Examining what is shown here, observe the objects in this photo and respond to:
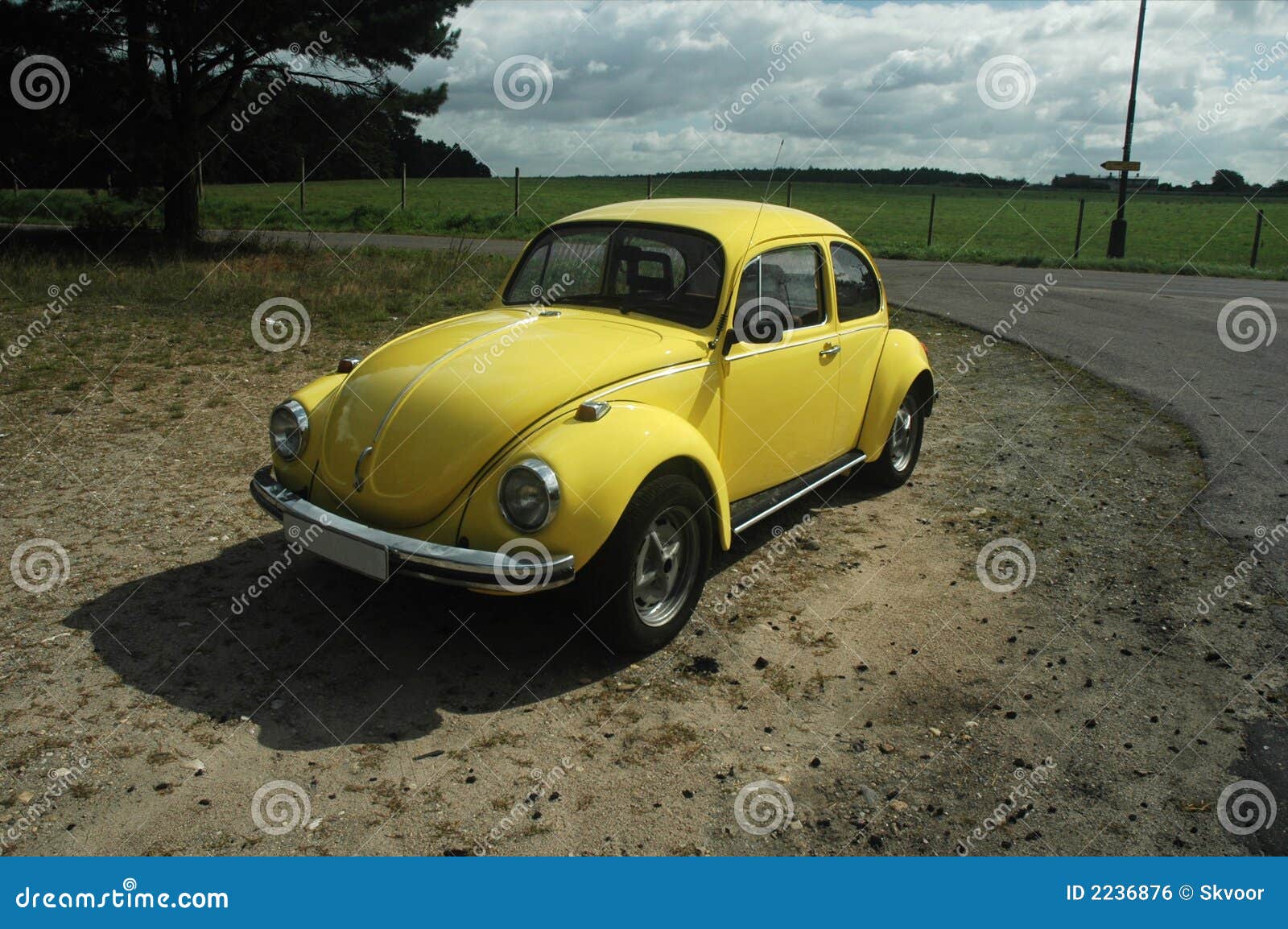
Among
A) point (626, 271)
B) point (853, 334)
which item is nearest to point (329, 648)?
point (626, 271)

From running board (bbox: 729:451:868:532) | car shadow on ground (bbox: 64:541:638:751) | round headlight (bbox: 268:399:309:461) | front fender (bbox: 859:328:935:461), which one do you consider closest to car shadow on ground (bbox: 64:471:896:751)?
car shadow on ground (bbox: 64:541:638:751)

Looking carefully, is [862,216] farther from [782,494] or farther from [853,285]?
[782,494]

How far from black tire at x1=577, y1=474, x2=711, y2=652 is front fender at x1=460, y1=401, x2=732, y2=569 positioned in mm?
90

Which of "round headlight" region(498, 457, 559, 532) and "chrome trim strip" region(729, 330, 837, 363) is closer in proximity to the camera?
"round headlight" region(498, 457, 559, 532)

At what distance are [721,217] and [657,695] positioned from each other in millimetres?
2556

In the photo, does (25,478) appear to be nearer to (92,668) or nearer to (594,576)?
(92,668)

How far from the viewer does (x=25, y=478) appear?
6141 millimetres

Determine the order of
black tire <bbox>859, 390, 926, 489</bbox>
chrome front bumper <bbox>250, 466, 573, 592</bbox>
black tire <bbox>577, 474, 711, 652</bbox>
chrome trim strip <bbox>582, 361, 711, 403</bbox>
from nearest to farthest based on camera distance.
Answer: chrome front bumper <bbox>250, 466, 573, 592</bbox>, black tire <bbox>577, 474, 711, 652</bbox>, chrome trim strip <bbox>582, 361, 711, 403</bbox>, black tire <bbox>859, 390, 926, 489</bbox>

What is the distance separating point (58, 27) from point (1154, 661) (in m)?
17.5

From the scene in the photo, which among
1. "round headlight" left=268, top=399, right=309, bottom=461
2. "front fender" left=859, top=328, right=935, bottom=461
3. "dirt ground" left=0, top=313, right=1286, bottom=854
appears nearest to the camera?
"dirt ground" left=0, top=313, right=1286, bottom=854

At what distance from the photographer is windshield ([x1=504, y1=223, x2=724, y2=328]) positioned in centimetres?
482

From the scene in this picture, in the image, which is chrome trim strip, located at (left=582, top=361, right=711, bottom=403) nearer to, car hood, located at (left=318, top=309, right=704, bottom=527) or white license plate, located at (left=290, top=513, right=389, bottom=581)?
car hood, located at (left=318, top=309, right=704, bottom=527)

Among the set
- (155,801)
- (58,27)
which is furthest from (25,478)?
(58,27)

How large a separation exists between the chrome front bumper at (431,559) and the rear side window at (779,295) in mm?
1801
